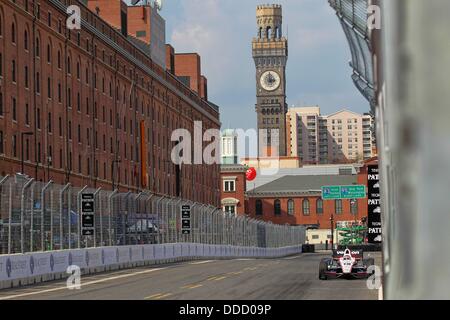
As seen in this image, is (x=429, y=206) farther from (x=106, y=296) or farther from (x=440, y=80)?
(x=106, y=296)

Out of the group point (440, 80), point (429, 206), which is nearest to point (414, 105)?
point (440, 80)

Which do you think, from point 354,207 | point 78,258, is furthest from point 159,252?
point 354,207

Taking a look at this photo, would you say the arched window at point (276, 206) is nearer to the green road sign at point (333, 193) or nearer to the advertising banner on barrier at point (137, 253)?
the green road sign at point (333, 193)

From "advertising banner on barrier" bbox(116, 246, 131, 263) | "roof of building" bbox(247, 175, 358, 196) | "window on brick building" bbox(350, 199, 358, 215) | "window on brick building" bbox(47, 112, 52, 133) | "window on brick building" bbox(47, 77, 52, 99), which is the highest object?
"window on brick building" bbox(47, 77, 52, 99)

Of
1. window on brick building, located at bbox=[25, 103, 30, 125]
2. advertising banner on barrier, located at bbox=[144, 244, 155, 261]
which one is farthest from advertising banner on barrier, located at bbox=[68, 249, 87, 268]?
window on brick building, located at bbox=[25, 103, 30, 125]

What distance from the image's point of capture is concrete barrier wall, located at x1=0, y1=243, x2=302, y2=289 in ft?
94.3

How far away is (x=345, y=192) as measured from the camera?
97625mm

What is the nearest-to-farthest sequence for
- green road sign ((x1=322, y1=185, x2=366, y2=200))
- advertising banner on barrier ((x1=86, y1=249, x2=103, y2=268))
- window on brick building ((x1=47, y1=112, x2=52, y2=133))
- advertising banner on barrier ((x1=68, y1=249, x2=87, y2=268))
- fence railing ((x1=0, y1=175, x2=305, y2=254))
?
fence railing ((x1=0, y1=175, x2=305, y2=254))
advertising banner on barrier ((x1=68, y1=249, x2=87, y2=268))
advertising banner on barrier ((x1=86, y1=249, x2=103, y2=268))
window on brick building ((x1=47, y1=112, x2=52, y2=133))
green road sign ((x1=322, y1=185, x2=366, y2=200))

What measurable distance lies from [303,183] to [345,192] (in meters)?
83.4

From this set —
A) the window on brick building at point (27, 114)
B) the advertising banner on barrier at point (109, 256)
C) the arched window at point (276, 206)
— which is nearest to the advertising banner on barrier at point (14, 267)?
the advertising banner on barrier at point (109, 256)

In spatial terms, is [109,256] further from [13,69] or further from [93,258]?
[13,69]

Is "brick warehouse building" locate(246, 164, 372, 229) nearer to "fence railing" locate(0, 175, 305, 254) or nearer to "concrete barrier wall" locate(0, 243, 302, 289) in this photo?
"fence railing" locate(0, 175, 305, 254)

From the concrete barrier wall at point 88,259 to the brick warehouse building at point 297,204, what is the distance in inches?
4291

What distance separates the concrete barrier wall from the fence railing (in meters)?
0.45
